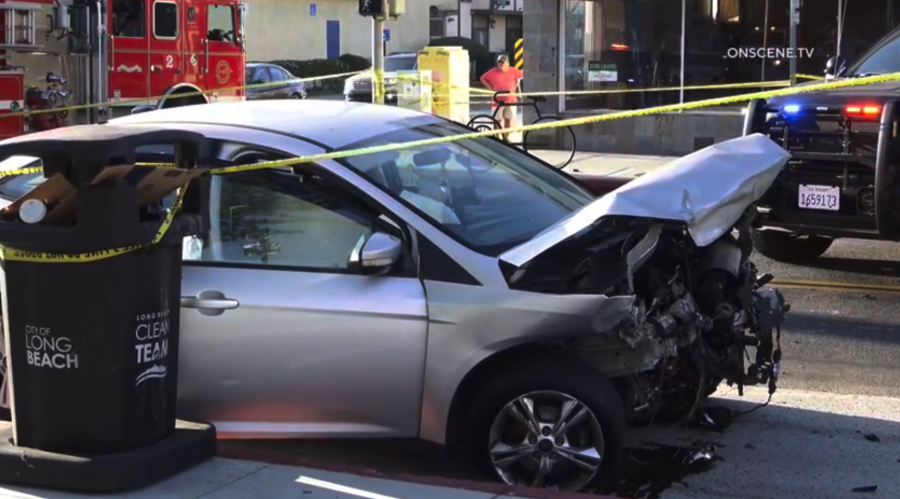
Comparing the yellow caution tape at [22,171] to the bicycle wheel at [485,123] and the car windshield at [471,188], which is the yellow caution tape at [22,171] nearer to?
the car windshield at [471,188]

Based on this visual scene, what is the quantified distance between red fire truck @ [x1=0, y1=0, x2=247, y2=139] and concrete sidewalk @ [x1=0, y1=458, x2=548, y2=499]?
846 cm

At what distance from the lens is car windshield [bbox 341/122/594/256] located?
205 inches

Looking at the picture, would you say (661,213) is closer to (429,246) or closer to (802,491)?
(429,246)

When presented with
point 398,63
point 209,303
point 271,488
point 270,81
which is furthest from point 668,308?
point 398,63

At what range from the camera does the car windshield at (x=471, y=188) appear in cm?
521

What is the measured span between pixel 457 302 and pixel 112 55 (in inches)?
579

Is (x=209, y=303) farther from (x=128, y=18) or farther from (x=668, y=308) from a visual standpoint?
(x=128, y=18)

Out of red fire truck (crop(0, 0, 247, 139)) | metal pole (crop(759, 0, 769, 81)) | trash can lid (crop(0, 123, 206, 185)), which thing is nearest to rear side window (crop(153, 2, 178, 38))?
red fire truck (crop(0, 0, 247, 139))

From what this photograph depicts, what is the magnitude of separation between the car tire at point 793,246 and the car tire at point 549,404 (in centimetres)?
618

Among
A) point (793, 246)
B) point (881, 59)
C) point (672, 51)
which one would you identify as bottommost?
point (793, 246)

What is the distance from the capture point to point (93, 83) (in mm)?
16797

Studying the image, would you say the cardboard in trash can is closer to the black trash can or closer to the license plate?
the black trash can

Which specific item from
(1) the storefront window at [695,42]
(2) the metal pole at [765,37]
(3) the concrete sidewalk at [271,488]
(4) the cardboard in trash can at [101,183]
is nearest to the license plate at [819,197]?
(3) the concrete sidewalk at [271,488]

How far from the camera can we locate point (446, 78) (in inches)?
812
